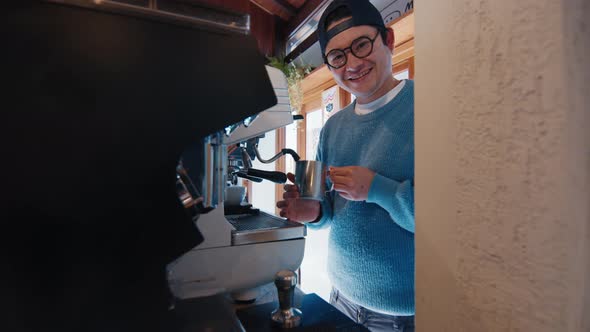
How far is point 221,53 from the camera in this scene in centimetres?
36

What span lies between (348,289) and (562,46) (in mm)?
821

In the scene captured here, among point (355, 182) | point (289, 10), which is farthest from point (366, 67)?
point (289, 10)

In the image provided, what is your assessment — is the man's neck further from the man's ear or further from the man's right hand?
the man's right hand

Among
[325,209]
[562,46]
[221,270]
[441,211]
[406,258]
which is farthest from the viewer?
[325,209]

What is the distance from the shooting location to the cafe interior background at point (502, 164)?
28cm

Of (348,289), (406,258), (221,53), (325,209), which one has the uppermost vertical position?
(221,53)

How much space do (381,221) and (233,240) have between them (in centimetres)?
46

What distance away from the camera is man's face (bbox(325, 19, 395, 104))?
0.95 m

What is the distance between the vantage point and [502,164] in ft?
1.08

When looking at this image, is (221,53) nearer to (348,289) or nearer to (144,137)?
(144,137)

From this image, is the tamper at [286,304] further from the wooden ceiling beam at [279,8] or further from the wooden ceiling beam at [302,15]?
the wooden ceiling beam at [279,8]

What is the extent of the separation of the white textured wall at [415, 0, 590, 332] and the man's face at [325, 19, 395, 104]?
515mm

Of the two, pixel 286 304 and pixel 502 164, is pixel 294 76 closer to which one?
pixel 286 304

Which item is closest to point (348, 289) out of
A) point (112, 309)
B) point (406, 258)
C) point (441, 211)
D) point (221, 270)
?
point (406, 258)
